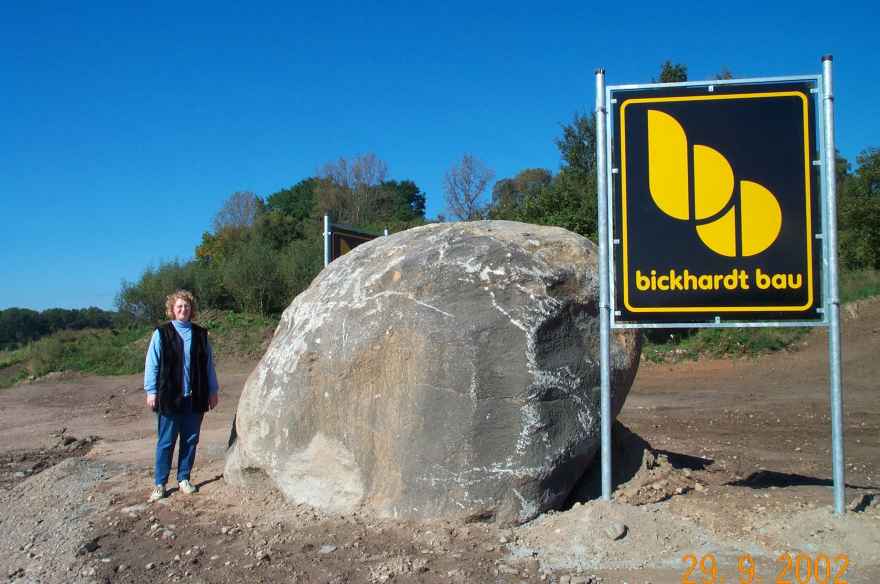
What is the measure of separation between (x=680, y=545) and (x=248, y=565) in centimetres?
255

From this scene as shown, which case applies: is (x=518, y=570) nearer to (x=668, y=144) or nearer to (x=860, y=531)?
(x=860, y=531)

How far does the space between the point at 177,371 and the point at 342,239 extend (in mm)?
4101

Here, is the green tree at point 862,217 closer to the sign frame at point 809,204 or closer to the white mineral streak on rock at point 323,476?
the sign frame at point 809,204

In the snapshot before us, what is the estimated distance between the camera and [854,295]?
1786 centimetres

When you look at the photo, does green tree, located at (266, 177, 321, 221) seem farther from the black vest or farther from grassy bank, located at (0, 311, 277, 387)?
the black vest

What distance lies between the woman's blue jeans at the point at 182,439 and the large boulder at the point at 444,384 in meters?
0.53

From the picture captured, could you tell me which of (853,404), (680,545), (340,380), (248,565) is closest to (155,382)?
(340,380)

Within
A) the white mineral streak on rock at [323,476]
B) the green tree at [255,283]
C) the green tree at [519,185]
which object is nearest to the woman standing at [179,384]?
the white mineral streak on rock at [323,476]

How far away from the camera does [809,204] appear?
178 inches

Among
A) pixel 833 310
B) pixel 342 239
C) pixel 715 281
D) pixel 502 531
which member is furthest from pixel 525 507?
pixel 342 239

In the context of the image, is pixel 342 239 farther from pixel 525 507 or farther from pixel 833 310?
pixel 833 310

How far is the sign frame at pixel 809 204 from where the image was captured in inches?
175

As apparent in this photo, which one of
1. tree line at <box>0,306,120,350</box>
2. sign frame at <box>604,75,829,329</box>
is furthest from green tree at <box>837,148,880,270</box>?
tree line at <box>0,306,120,350</box>

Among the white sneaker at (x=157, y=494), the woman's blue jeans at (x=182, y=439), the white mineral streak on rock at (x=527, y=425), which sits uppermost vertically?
the white mineral streak on rock at (x=527, y=425)
